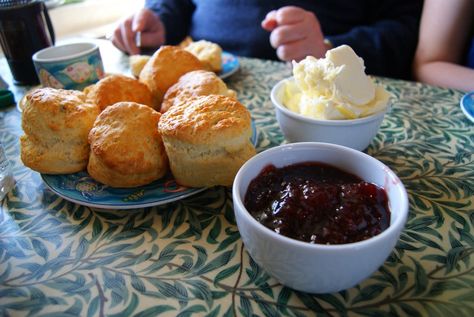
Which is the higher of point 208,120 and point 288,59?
point 208,120

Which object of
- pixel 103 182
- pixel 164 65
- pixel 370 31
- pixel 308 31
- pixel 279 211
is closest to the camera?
pixel 279 211

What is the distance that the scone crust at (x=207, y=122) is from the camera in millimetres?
755

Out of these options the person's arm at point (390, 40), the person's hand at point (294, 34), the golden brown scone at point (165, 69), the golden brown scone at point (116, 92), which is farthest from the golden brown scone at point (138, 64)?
the person's arm at point (390, 40)

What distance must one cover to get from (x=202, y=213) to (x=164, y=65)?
0.56 m

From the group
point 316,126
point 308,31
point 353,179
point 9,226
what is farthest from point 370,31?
point 9,226

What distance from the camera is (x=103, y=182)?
0.82 metres

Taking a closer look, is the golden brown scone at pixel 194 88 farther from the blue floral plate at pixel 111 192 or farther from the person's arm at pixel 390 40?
the person's arm at pixel 390 40

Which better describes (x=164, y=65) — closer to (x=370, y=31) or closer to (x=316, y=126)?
(x=316, y=126)

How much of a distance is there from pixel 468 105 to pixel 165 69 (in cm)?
96

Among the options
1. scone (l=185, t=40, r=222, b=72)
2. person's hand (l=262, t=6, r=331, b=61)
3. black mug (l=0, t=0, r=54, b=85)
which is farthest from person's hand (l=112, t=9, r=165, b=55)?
person's hand (l=262, t=6, r=331, b=61)

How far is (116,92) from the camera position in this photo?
100 cm

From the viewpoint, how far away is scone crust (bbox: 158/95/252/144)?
0.76 m

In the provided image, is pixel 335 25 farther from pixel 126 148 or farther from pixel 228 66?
pixel 126 148

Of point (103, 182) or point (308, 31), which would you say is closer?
point (103, 182)
